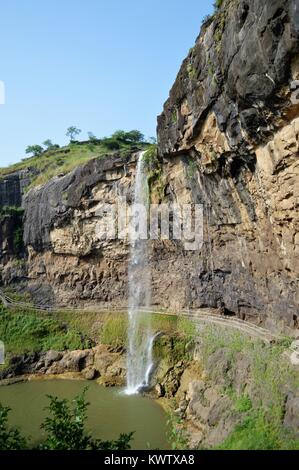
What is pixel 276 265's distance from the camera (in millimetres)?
15969

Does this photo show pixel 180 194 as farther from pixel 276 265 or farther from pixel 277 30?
pixel 277 30

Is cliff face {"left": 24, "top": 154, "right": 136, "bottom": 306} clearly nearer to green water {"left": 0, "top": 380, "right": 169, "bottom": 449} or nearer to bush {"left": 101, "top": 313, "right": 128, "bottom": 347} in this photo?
bush {"left": 101, "top": 313, "right": 128, "bottom": 347}

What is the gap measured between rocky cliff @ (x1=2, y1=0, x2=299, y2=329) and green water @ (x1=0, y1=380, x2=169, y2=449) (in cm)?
651

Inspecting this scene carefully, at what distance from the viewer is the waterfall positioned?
20.8 m

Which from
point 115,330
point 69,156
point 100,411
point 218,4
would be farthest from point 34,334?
point 218,4

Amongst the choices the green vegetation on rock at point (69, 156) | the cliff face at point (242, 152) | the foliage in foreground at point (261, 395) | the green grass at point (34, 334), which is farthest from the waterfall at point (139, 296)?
the green vegetation on rock at point (69, 156)

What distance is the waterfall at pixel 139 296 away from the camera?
20.8 meters

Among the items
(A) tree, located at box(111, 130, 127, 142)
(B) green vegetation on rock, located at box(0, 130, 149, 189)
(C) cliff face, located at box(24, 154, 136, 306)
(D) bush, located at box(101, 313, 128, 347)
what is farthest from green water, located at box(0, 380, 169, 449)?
(A) tree, located at box(111, 130, 127, 142)

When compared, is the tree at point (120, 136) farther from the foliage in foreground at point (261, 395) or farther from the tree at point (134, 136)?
the foliage in foreground at point (261, 395)

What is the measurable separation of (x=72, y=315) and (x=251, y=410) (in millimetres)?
17416

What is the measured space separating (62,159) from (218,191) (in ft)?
71.8

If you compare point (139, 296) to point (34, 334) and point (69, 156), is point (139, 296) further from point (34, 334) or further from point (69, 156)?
point (69, 156)

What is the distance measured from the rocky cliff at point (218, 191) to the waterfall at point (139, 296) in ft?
2.03

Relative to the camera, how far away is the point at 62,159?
121 ft
